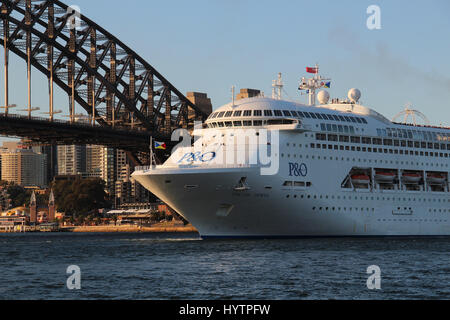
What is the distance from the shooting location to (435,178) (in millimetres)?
68250

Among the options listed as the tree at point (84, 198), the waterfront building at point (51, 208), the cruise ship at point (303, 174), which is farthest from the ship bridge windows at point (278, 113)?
the waterfront building at point (51, 208)

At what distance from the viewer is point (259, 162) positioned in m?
55.2

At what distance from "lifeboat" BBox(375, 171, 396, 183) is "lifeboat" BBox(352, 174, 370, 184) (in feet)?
4.14

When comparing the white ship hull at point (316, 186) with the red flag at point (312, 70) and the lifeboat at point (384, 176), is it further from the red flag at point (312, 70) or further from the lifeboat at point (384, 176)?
the red flag at point (312, 70)

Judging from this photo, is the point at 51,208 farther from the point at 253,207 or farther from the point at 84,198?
the point at 253,207

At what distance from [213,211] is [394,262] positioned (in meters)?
Result: 15.9

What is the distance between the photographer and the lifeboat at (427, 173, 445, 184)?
68000 mm

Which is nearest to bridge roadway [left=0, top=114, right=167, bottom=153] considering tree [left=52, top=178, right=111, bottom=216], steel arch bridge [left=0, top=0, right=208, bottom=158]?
steel arch bridge [left=0, top=0, right=208, bottom=158]

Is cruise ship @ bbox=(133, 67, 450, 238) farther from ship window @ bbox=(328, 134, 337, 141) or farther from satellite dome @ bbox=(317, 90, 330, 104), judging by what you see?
satellite dome @ bbox=(317, 90, 330, 104)

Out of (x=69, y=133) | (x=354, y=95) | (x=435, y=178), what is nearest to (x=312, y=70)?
(x=354, y=95)
